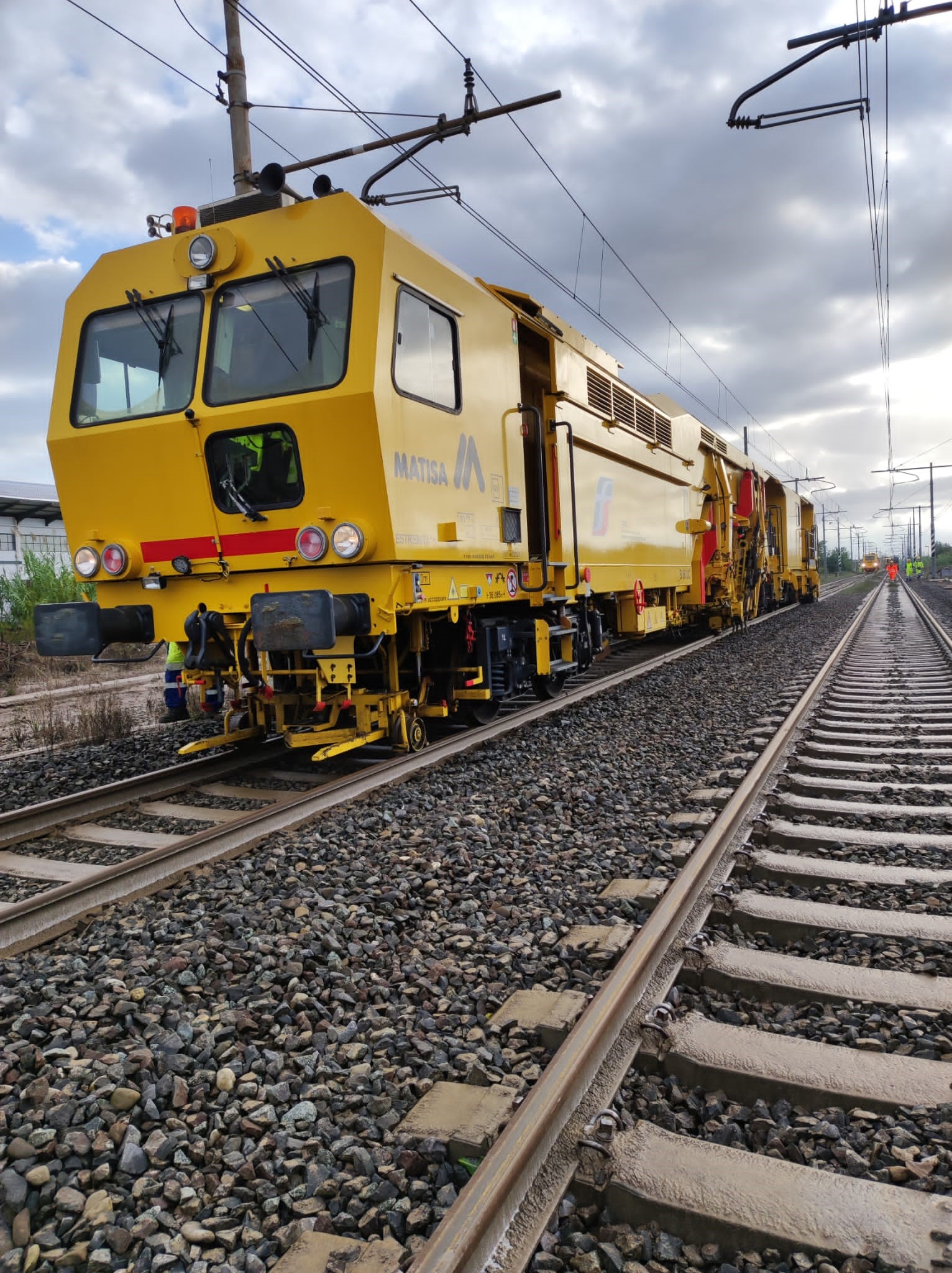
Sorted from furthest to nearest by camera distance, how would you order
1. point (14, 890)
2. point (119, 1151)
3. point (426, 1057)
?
point (14, 890)
point (426, 1057)
point (119, 1151)

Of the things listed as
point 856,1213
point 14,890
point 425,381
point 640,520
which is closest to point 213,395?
point 425,381

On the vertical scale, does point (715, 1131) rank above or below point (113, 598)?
below

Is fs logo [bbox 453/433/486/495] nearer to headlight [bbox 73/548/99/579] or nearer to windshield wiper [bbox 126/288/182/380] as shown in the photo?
windshield wiper [bbox 126/288/182/380]

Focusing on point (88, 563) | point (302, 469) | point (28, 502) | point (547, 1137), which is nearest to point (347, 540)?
point (302, 469)

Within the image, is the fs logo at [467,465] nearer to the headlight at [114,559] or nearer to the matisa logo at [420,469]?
the matisa logo at [420,469]

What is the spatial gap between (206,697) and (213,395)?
2243 millimetres

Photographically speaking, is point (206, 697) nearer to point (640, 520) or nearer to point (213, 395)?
point (213, 395)

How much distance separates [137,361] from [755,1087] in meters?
5.90

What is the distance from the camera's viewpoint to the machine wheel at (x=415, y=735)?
6508 millimetres

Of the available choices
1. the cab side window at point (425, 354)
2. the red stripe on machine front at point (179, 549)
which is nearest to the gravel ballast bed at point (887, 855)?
the cab side window at point (425, 354)

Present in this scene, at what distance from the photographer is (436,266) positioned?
20.3 feet

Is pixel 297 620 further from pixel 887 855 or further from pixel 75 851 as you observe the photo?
pixel 887 855

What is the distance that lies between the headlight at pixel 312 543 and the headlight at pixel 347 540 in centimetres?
8

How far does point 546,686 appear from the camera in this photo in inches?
359
